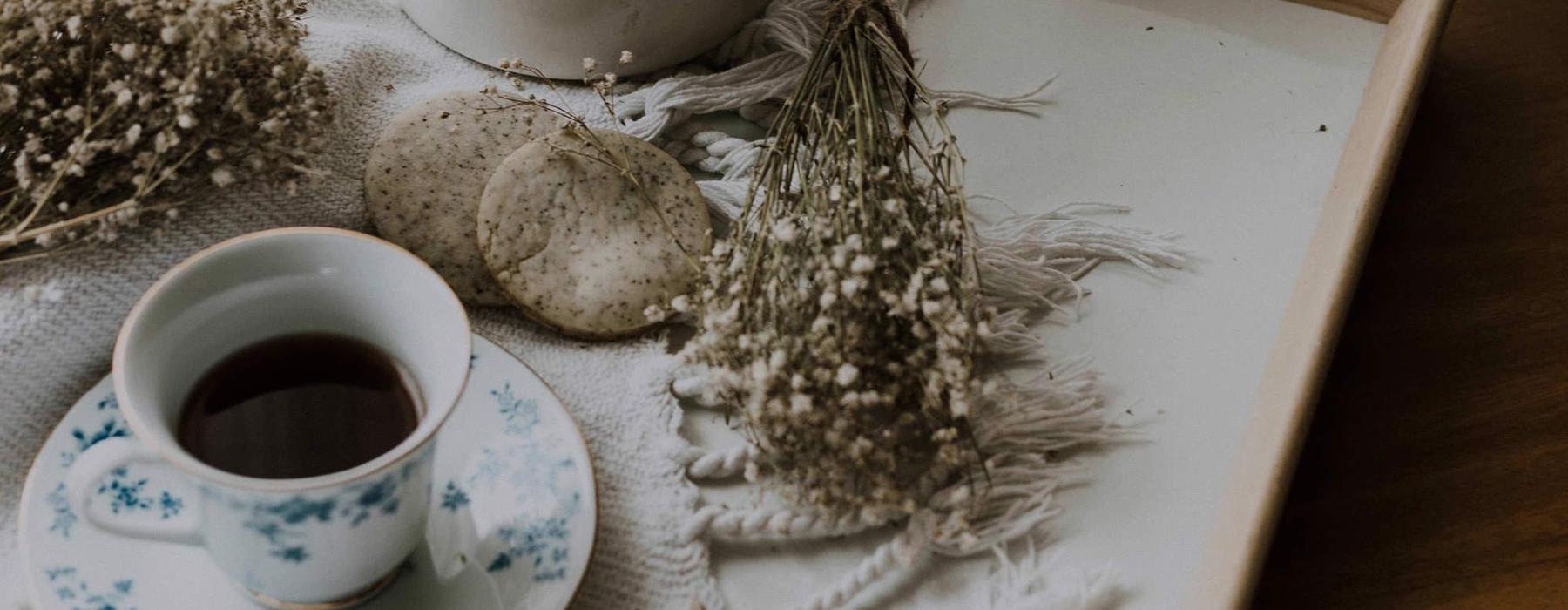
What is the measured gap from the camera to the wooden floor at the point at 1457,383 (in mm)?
739

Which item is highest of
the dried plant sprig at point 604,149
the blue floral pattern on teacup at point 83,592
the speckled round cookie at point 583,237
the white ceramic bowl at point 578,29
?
the white ceramic bowl at point 578,29

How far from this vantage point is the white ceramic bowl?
880mm

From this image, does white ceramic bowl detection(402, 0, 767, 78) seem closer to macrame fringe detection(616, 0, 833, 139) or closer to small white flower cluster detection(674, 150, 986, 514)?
macrame fringe detection(616, 0, 833, 139)

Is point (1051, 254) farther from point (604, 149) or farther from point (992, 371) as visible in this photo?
point (604, 149)

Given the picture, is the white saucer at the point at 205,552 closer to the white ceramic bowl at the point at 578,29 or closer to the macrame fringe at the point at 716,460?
the macrame fringe at the point at 716,460

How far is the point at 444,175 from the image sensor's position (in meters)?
0.83

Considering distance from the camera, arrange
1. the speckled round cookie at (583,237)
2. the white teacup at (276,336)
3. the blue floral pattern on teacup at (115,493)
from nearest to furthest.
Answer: the white teacup at (276,336), the blue floral pattern on teacup at (115,493), the speckled round cookie at (583,237)

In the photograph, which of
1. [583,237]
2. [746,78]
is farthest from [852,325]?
[746,78]

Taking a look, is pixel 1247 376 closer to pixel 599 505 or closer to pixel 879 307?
pixel 879 307

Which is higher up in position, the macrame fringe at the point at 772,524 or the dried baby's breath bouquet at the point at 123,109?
the dried baby's breath bouquet at the point at 123,109

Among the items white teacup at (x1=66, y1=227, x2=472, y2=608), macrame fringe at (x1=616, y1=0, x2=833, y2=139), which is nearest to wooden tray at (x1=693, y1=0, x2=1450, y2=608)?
macrame fringe at (x1=616, y1=0, x2=833, y2=139)

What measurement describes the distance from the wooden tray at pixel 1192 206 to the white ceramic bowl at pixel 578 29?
0.19 metres

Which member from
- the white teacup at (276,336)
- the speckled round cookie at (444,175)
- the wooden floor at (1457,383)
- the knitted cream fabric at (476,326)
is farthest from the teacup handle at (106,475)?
the wooden floor at (1457,383)

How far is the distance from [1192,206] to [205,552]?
663mm
